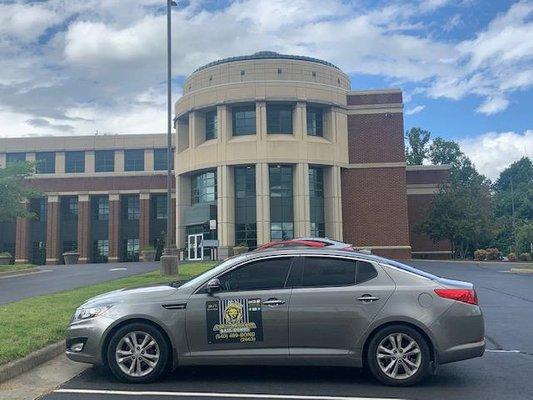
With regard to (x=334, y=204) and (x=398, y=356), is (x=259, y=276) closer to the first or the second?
(x=398, y=356)

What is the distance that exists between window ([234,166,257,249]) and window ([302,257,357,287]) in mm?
33919

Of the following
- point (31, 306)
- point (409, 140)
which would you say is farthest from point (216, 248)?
point (409, 140)

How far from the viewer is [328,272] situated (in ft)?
21.0

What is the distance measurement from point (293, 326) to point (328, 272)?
0.76 meters

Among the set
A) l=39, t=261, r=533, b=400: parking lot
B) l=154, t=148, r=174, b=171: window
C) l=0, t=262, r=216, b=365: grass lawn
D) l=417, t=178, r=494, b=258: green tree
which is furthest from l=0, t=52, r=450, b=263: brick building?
l=39, t=261, r=533, b=400: parking lot

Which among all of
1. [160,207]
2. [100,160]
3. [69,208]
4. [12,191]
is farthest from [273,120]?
[100,160]

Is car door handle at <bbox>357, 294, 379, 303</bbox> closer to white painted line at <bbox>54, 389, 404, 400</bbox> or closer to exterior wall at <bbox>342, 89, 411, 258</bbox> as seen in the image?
white painted line at <bbox>54, 389, 404, 400</bbox>

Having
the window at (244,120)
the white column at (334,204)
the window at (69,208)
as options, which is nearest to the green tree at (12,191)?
the window at (244,120)

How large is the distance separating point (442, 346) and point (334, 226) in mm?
35154

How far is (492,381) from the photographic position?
6.29 meters

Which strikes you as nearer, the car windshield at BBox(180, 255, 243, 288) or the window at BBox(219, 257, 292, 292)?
the window at BBox(219, 257, 292, 292)

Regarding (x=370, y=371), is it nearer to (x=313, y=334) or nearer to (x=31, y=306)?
(x=313, y=334)

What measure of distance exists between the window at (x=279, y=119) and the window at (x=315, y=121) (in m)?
1.53

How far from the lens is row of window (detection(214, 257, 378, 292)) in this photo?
6340 mm
